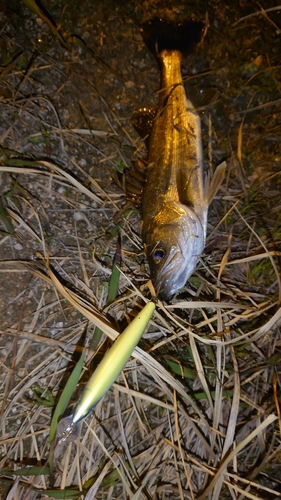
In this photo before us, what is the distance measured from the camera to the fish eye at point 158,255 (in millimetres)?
1902

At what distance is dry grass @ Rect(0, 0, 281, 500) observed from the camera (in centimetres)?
211

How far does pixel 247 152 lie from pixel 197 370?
1.40 meters

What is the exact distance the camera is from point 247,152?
2287mm

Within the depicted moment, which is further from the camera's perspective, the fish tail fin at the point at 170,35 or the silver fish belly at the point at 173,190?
the fish tail fin at the point at 170,35

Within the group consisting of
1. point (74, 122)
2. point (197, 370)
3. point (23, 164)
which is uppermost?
point (74, 122)

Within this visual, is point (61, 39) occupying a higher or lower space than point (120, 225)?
higher

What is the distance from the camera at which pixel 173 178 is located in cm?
200

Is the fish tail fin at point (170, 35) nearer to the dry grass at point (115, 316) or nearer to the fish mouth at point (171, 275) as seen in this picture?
the dry grass at point (115, 316)

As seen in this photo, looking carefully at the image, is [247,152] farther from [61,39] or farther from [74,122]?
[61,39]

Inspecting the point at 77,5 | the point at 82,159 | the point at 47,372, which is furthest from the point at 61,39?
the point at 47,372

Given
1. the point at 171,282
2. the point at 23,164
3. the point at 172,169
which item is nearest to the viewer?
the point at 171,282

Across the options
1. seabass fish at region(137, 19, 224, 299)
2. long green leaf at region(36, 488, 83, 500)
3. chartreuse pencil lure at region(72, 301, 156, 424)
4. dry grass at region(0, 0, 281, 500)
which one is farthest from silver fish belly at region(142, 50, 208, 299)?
long green leaf at region(36, 488, 83, 500)

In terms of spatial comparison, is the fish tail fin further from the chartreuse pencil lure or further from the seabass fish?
the chartreuse pencil lure

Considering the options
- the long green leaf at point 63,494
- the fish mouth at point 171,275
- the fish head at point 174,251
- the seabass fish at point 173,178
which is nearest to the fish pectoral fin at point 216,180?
the seabass fish at point 173,178
